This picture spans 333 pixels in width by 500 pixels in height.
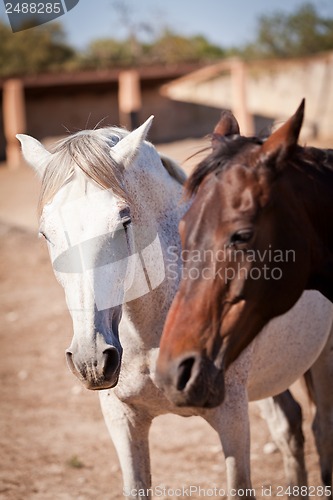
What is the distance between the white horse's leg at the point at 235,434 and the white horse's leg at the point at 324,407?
3.35ft

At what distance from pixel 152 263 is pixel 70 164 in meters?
0.58

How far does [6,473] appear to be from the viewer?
4.50 metres

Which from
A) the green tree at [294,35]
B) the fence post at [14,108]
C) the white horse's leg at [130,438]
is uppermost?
the green tree at [294,35]

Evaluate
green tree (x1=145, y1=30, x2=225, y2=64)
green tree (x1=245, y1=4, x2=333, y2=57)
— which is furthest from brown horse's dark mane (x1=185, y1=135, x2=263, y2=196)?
green tree (x1=145, y1=30, x2=225, y2=64)

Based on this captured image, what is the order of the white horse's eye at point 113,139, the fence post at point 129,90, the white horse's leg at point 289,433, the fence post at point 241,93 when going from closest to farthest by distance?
the white horse's eye at point 113,139 → the white horse's leg at point 289,433 → the fence post at point 241,93 → the fence post at point 129,90

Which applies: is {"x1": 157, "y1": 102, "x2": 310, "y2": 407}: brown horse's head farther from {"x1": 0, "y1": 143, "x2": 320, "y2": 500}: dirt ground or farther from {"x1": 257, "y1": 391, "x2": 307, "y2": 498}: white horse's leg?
{"x1": 257, "y1": 391, "x2": 307, "y2": 498}: white horse's leg

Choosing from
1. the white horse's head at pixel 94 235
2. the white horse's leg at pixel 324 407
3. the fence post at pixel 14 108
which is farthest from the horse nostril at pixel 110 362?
the fence post at pixel 14 108

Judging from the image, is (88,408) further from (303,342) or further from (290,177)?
(290,177)

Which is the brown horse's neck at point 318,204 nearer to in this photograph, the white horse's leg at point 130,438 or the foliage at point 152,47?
the white horse's leg at point 130,438

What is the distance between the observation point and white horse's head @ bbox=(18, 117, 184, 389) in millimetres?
2311

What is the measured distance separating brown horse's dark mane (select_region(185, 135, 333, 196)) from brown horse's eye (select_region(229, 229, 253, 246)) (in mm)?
232

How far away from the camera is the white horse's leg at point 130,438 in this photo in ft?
9.52

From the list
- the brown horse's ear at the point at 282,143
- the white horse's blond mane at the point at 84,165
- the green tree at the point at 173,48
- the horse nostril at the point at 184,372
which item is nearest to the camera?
the horse nostril at the point at 184,372

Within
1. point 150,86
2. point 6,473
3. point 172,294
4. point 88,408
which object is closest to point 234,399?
point 172,294
